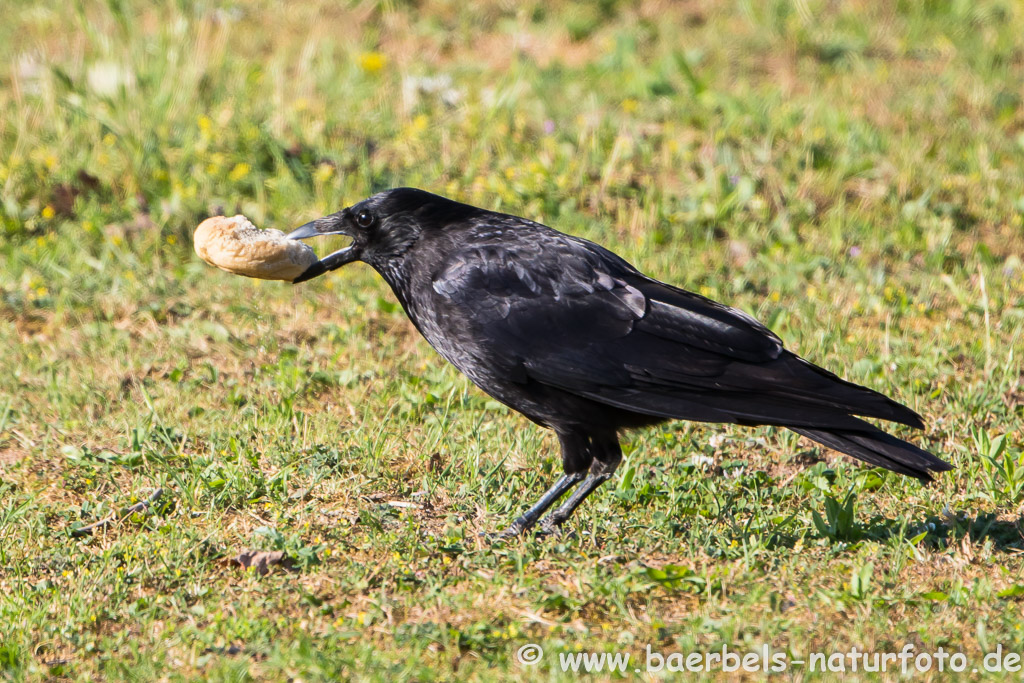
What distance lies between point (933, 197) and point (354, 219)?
4.01 metres

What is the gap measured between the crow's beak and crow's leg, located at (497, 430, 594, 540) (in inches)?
42.5

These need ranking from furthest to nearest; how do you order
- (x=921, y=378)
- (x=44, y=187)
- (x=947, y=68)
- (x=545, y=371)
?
→ (x=947, y=68), (x=44, y=187), (x=921, y=378), (x=545, y=371)

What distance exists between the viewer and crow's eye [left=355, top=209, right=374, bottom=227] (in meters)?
4.29

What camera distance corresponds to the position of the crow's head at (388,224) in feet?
14.0

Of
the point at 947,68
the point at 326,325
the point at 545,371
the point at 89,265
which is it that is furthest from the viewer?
the point at 947,68

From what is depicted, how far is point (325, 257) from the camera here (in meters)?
4.33

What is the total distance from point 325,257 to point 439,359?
1181 millimetres

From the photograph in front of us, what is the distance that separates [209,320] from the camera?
5.73 meters

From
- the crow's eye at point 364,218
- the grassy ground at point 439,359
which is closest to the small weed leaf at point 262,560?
the grassy ground at point 439,359

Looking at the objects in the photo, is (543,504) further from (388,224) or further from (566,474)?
(388,224)

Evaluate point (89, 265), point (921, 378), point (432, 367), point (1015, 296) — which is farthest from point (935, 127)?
point (89, 265)

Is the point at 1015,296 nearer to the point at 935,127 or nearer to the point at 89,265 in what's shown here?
the point at 935,127

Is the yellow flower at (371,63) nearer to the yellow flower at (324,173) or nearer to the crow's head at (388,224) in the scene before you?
the yellow flower at (324,173)

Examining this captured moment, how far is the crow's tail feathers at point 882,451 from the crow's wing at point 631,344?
8cm
